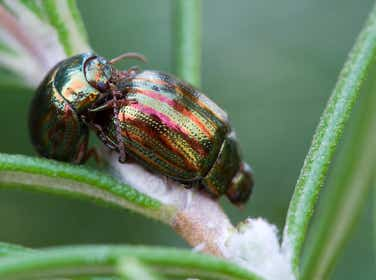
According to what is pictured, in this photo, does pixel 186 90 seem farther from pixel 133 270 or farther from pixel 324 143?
pixel 133 270

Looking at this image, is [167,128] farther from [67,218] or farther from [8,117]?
[8,117]

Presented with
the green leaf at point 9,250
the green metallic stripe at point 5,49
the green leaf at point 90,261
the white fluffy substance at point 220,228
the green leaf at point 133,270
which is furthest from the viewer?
the green metallic stripe at point 5,49

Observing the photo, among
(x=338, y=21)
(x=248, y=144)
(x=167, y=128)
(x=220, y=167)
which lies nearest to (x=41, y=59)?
(x=167, y=128)

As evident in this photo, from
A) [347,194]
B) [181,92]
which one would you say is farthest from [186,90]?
[347,194]

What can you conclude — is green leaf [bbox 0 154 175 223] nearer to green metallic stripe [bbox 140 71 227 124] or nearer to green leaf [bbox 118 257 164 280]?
green metallic stripe [bbox 140 71 227 124]

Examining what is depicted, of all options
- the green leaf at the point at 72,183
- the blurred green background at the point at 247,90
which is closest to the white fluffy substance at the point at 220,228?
the green leaf at the point at 72,183

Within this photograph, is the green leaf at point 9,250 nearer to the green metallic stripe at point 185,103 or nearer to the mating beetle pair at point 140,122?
the mating beetle pair at point 140,122

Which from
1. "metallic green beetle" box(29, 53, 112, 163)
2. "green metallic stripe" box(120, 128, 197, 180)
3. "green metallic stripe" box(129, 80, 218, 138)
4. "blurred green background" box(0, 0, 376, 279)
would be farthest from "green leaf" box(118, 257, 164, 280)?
"blurred green background" box(0, 0, 376, 279)
